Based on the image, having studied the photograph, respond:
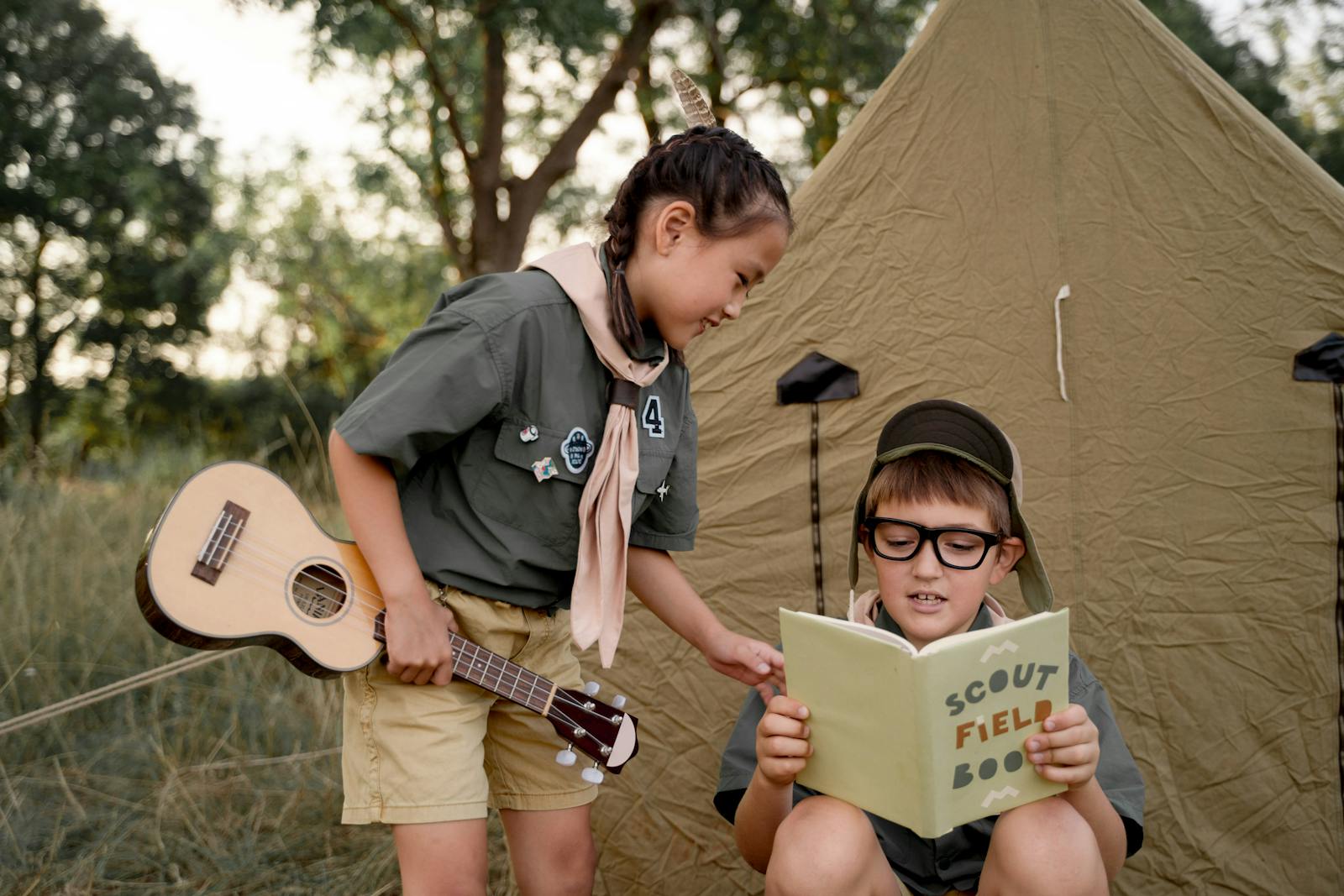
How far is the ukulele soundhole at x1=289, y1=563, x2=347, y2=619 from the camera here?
1.60 metres

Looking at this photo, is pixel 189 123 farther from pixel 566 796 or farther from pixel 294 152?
pixel 566 796

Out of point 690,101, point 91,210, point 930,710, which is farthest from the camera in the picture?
point 91,210

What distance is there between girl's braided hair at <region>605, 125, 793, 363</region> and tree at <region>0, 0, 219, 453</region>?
13.5 metres

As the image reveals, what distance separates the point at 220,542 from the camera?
156cm

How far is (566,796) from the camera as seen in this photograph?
180 centimetres

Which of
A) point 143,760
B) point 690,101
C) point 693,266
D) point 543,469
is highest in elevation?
point 690,101

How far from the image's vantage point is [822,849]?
1420mm

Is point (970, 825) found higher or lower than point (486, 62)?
lower

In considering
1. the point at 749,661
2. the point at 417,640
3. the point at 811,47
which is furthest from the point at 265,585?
the point at 811,47

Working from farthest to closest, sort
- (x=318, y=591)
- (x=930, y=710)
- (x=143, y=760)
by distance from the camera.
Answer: (x=143, y=760)
(x=318, y=591)
(x=930, y=710)

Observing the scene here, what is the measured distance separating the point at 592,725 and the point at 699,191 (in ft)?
2.84

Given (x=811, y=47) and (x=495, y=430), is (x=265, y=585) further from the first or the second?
(x=811, y=47)

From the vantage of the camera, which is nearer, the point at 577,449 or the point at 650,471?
the point at 577,449

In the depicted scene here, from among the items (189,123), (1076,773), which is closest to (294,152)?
(189,123)
